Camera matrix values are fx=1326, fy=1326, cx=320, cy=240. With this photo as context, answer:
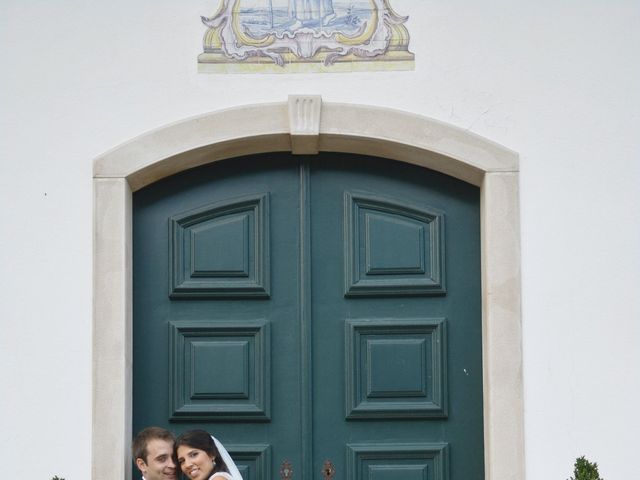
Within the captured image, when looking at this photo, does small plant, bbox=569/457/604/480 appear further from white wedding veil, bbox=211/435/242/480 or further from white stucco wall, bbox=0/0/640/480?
white wedding veil, bbox=211/435/242/480

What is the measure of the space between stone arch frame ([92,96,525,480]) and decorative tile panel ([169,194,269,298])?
27cm

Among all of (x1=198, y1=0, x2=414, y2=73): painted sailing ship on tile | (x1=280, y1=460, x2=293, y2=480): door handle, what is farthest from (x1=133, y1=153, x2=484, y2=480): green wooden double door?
(x1=198, y1=0, x2=414, y2=73): painted sailing ship on tile

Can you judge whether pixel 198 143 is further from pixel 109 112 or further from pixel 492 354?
pixel 492 354

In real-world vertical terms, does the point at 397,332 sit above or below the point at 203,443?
above

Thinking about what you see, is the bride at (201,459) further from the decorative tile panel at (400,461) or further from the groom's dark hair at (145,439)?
the decorative tile panel at (400,461)

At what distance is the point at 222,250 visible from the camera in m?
6.96

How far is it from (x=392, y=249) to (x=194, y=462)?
4.98 ft

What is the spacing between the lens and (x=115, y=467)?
21.7 ft

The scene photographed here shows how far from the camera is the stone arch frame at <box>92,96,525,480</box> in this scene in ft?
21.7

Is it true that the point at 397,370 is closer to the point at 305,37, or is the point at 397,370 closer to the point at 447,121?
the point at 447,121

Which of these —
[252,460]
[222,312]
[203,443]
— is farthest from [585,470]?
[222,312]

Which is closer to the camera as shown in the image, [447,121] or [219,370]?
[447,121]

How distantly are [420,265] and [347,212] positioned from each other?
475 millimetres

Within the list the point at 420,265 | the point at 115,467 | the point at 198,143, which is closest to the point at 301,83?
the point at 198,143
